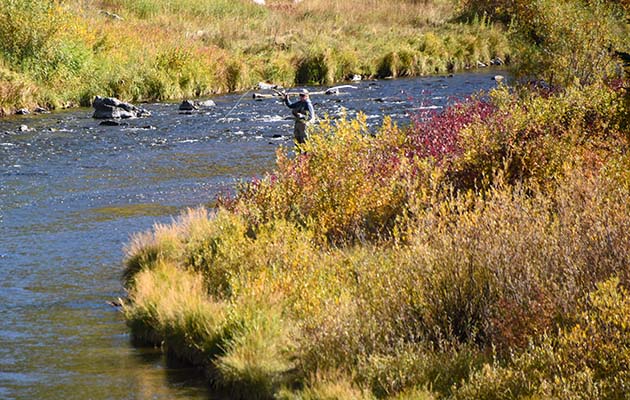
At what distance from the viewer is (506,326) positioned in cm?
943

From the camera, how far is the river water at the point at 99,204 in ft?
37.9

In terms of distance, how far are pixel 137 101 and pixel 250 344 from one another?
1115 inches

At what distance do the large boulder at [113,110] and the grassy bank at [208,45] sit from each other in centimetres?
285

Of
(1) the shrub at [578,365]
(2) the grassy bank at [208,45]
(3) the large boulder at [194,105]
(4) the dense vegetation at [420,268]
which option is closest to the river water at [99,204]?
(3) the large boulder at [194,105]

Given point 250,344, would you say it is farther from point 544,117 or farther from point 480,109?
point 480,109

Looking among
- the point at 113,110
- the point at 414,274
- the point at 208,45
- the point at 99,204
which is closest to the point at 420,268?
the point at 414,274

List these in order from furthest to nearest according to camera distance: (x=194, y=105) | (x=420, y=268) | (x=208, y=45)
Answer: (x=208, y=45)
(x=194, y=105)
(x=420, y=268)

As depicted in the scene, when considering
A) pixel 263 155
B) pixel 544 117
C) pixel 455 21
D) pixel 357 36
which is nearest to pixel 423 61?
pixel 357 36

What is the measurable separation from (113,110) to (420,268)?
954 inches

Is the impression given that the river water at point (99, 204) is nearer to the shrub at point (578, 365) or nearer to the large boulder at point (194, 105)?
the large boulder at point (194, 105)

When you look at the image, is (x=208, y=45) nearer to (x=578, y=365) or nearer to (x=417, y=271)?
(x=417, y=271)

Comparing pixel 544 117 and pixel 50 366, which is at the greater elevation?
pixel 544 117

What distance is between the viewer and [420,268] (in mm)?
10375

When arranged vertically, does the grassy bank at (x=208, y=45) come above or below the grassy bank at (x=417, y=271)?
below
